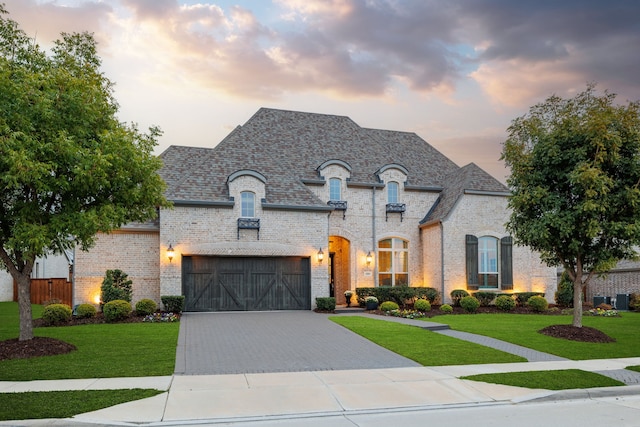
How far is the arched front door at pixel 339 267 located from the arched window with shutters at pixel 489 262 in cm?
609

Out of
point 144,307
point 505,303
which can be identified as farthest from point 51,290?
point 505,303

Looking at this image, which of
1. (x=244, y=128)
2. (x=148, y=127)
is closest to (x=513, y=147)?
(x=148, y=127)

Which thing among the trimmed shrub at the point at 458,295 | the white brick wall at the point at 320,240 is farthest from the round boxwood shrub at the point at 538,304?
the trimmed shrub at the point at 458,295

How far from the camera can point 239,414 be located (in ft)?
26.3

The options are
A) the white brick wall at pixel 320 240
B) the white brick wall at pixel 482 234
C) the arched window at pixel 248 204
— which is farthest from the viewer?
the white brick wall at pixel 482 234

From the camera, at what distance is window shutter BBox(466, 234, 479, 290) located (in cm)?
2672

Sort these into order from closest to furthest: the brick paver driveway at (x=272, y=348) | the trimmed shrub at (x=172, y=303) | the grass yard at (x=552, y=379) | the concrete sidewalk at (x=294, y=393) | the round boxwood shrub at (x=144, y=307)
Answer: the concrete sidewalk at (x=294, y=393), the grass yard at (x=552, y=379), the brick paver driveway at (x=272, y=348), the round boxwood shrub at (x=144, y=307), the trimmed shrub at (x=172, y=303)

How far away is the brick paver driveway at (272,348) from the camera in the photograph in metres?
11.8

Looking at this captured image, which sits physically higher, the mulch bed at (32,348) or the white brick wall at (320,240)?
the white brick wall at (320,240)

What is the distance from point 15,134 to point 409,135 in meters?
25.4

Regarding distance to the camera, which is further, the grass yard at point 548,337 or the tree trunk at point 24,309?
the grass yard at point 548,337

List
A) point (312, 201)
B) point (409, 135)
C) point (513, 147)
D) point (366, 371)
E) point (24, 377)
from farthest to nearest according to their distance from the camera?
point (409, 135), point (312, 201), point (513, 147), point (366, 371), point (24, 377)

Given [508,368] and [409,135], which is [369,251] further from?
[508,368]

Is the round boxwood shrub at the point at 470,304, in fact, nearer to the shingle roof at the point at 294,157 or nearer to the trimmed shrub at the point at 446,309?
the trimmed shrub at the point at 446,309
